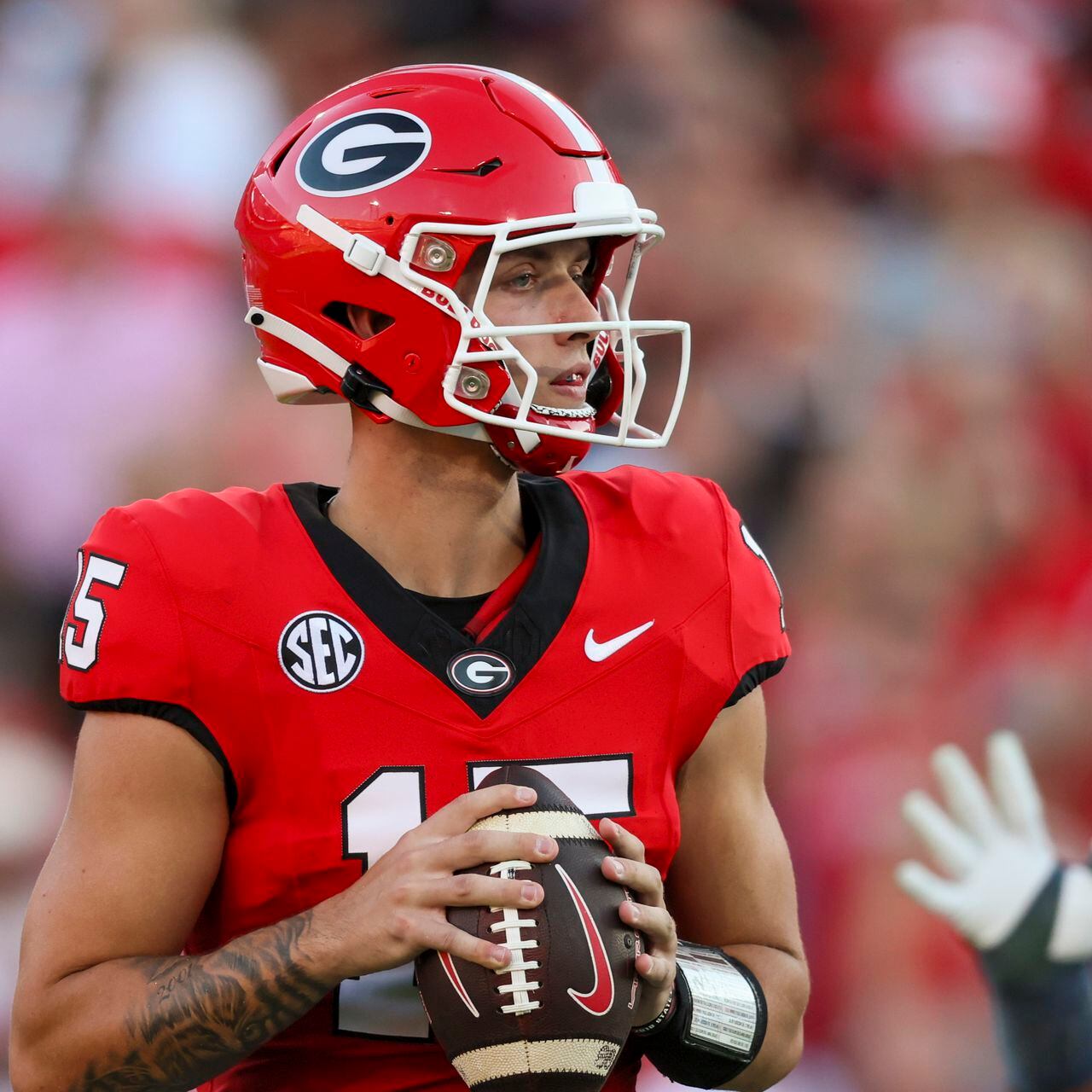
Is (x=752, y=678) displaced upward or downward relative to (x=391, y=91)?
downward

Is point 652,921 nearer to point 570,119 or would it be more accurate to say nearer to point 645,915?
point 645,915

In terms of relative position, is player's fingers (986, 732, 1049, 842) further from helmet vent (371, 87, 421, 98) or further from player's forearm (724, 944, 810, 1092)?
helmet vent (371, 87, 421, 98)

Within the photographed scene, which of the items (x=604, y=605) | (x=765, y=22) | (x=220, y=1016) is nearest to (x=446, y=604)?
(x=604, y=605)

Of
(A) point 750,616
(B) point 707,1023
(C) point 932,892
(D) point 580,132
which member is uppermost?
(D) point 580,132

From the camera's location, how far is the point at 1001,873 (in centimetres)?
283

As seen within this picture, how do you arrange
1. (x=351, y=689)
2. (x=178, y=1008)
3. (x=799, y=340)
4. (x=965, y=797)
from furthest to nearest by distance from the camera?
1. (x=799, y=340)
2. (x=965, y=797)
3. (x=351, y=689)
4. (x=178, y=1008)

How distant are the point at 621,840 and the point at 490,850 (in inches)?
6.0

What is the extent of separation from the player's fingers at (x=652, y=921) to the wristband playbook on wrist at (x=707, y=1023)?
5.1 inches

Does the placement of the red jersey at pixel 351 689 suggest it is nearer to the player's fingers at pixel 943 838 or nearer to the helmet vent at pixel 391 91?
the helmet vent at pixel 391 91

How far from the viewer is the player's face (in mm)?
1849

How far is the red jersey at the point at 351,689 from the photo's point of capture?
1.71 meters

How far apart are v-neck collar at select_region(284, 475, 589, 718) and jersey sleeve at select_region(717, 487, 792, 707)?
0.19 m

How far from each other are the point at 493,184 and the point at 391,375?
0.81ft

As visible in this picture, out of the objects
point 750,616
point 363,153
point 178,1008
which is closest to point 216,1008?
point 178,1008
